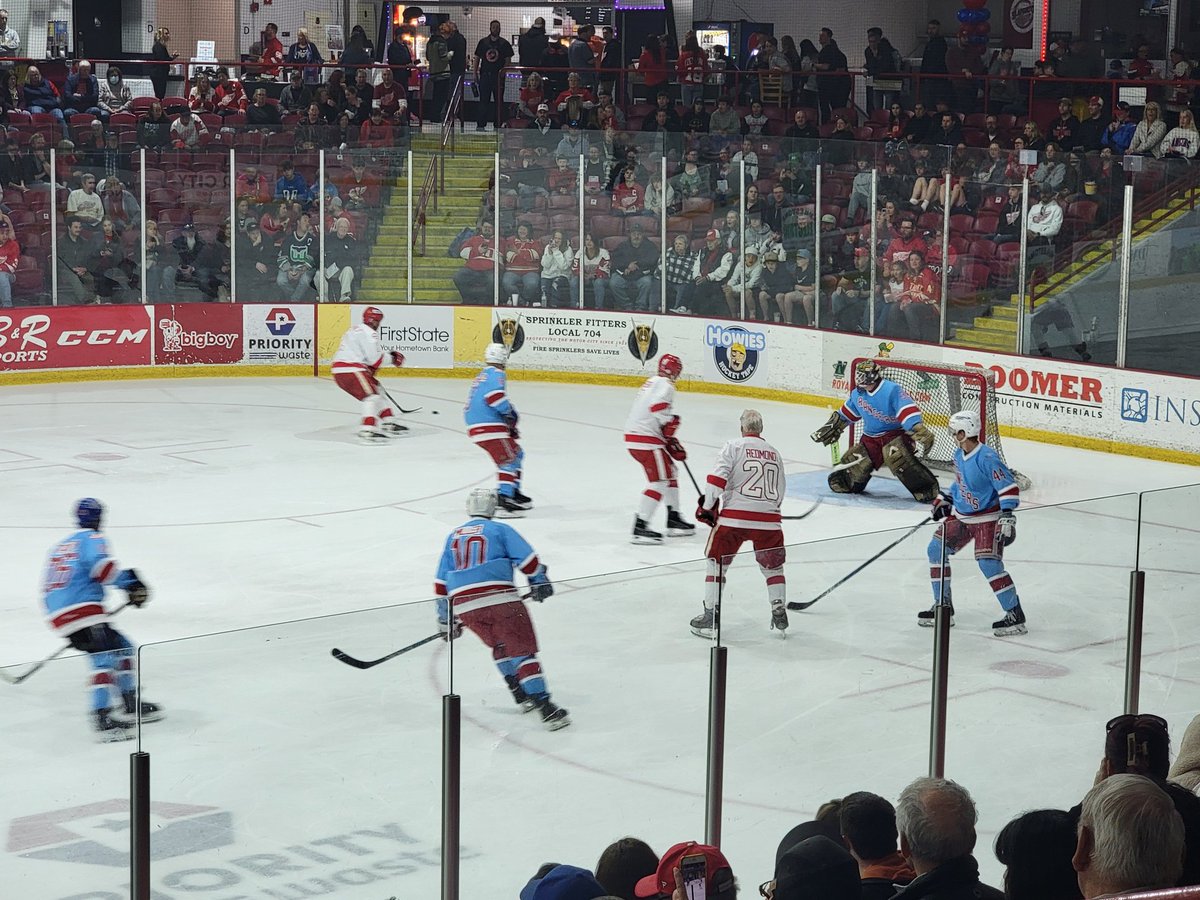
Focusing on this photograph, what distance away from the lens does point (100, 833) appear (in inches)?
167

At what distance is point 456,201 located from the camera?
17.8 m

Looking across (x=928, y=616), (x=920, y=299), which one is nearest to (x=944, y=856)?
(x=928, y=616)

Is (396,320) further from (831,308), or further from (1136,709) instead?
(1136,709)

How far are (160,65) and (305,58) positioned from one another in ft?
5.67

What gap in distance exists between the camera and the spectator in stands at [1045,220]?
14289mm

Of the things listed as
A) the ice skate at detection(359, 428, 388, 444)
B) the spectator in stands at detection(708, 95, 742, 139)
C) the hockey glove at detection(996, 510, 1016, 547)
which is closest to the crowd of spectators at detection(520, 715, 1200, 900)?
the hockey glove at detection(996, 510, 1016, 547)

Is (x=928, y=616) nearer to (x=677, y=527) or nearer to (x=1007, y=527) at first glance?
(x=1007, y=527)

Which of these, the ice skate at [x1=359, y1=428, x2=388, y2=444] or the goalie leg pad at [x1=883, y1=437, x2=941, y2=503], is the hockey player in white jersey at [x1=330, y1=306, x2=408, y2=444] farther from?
the goalie leg pad at [x1=883, y1=437, x2=941, y2=503]

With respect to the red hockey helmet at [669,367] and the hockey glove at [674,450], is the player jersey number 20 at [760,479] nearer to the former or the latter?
the hockey glove at [674,450]

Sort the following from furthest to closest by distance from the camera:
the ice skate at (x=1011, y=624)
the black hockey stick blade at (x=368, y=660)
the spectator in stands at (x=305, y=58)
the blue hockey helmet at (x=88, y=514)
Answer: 1. the spectator in stands at (x=305, y=58)
2. the blue hockey helmet at (x=88, y=514)
3. the ice skate at (x=1011, y=624)
4. the black hockey stick blade at (x=368, y=660)

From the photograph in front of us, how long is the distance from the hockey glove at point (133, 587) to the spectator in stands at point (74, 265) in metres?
10.5

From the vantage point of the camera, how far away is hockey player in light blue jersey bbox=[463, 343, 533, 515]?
37.7ft

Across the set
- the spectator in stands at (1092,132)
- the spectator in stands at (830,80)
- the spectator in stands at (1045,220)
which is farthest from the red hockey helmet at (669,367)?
the spectator in stands at (830,80)

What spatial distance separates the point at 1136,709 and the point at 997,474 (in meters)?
2.40
